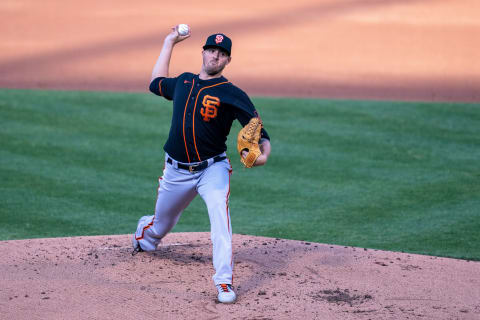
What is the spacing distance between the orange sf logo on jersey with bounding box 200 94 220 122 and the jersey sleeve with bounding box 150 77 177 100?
15.3 inches

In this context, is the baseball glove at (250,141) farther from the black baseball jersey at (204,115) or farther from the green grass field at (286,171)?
the green grass field at (286,171)

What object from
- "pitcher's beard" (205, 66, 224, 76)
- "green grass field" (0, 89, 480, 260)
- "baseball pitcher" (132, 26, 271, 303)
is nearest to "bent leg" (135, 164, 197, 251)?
"baseball pitcher" (132, 26, 271, 303)

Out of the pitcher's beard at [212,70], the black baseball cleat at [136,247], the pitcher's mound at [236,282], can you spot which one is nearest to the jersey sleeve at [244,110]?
the pitcher's beard at [212,70]

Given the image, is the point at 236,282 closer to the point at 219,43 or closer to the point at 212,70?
the point at 212,70

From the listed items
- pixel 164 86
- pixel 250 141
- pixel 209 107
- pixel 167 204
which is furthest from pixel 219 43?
pixel 167 204

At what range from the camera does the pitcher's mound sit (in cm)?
448

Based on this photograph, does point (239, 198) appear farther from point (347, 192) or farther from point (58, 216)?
point (58, 216)

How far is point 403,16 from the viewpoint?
18.1 meters

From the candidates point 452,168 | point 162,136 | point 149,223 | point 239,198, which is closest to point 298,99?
point 162,136

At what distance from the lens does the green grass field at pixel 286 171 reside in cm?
728

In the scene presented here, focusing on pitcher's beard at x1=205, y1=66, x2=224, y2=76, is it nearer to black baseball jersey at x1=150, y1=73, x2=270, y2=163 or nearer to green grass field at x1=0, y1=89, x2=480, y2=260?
black baseball jersey at x1=150, y1=73, x2=270, y2=163

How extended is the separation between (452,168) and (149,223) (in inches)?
211

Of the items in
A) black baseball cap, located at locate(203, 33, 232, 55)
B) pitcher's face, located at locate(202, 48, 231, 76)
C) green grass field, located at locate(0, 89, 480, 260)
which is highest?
black baseball cap, located at locate(203, 33, 232, 55)

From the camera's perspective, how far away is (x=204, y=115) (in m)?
4.93
